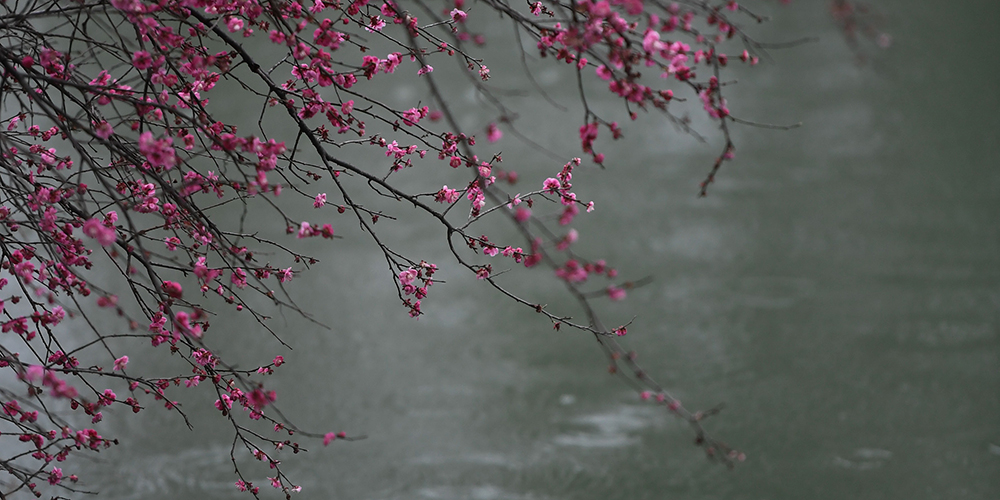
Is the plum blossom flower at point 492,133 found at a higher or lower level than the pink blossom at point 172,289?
higher

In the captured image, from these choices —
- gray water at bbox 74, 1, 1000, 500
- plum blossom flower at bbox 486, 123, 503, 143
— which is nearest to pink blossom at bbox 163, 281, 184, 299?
plum blossom flower at bbox 486, 123, 503, 143

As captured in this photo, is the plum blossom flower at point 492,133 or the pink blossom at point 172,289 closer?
the pink blossom at point 172,289

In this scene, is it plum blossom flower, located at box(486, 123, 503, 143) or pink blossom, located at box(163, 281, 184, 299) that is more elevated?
plum blossom flower, located at box(486, 123, 503, 143)

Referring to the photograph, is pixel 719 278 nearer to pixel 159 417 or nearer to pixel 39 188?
pixel 159 417

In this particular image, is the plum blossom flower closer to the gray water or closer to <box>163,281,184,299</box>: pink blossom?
<box>163,281,184,299</box>: pink blossom

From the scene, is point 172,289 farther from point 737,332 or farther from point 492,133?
point 737,332

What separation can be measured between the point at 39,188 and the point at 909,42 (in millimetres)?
7702

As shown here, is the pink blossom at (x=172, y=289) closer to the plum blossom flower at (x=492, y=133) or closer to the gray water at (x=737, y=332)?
the plum blossom flower at (x=492, y=133)

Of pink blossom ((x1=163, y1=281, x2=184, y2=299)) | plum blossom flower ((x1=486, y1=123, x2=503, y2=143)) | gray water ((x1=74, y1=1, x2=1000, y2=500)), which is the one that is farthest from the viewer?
gray water ((x1=74, y1=1, x2=1000, y2=500))

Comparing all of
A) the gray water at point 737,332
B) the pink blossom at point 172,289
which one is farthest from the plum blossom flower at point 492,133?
the gray water at point 737,332

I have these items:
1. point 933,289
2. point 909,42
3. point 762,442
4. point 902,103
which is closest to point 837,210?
point 933,289

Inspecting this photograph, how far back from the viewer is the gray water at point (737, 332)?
415 cm

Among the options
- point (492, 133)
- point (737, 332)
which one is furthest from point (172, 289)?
point (737, 332)

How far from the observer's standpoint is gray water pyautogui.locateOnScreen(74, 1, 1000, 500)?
415 cm
